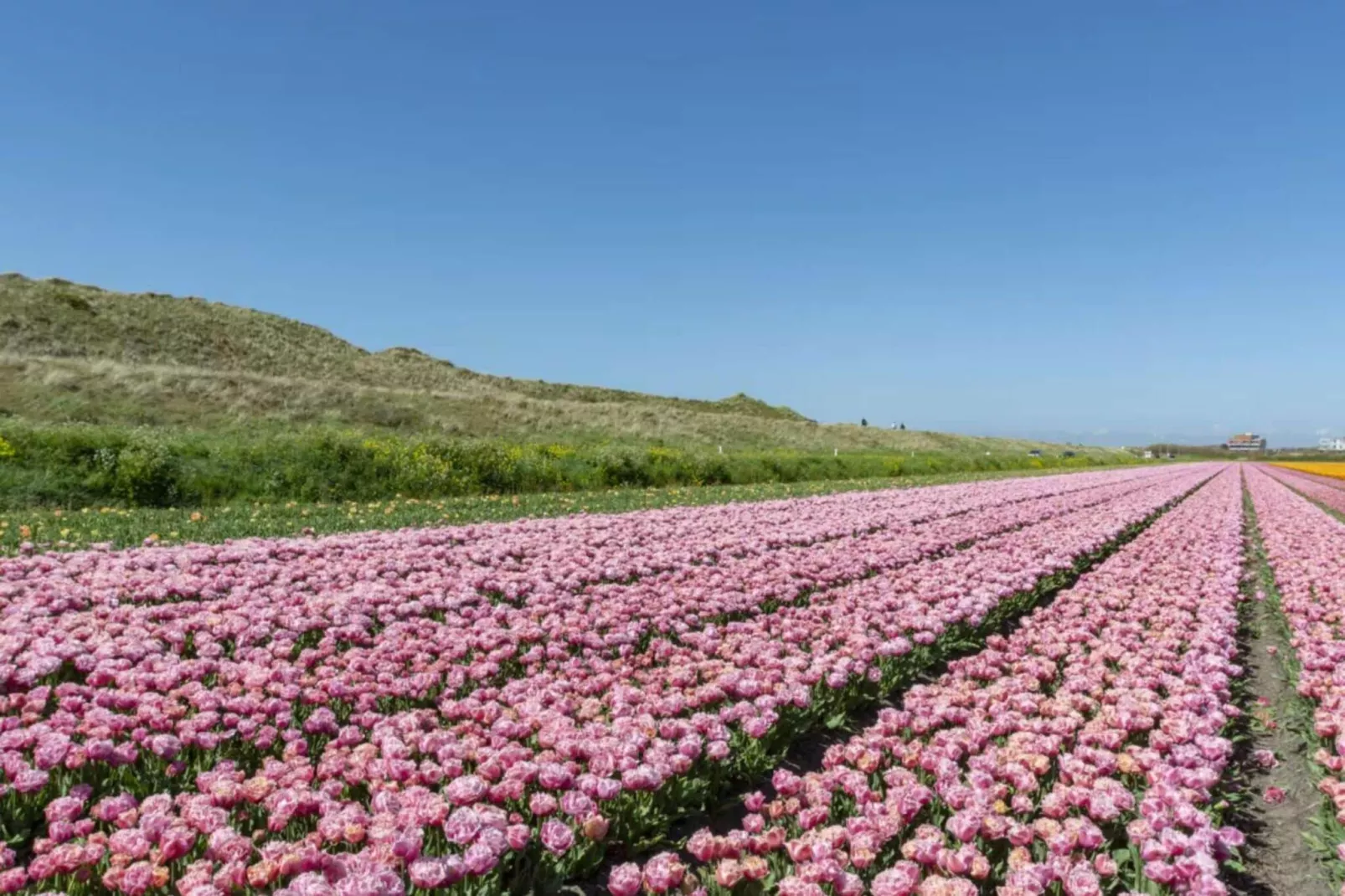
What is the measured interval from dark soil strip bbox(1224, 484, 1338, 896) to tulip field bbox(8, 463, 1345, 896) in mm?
141

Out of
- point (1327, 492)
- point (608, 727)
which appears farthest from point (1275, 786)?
point (1327, 492)

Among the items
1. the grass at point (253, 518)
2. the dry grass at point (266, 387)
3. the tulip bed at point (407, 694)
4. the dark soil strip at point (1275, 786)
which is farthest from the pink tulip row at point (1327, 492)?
the dry grass at point (266, 387)

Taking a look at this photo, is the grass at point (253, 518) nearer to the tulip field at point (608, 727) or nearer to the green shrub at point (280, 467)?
the green shrub at point (280, 467)

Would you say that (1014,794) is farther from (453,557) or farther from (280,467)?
(280,467)

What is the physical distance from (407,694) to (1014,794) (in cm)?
364

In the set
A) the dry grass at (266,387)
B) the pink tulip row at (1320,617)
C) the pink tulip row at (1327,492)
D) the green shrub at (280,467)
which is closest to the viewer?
the pink tulip row at (1320,617)

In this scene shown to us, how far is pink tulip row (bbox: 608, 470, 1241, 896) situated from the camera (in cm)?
311

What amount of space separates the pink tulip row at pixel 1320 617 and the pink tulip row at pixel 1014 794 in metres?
0.55

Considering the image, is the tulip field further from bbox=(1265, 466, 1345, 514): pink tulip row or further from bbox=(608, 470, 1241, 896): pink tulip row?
bbox=(1265, 466, 1345, 514): pink tulip row

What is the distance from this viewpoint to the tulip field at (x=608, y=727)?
3.09 meters

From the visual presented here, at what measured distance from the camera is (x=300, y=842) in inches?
118

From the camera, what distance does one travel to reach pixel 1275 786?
4.71 m

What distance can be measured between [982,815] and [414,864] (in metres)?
2.52

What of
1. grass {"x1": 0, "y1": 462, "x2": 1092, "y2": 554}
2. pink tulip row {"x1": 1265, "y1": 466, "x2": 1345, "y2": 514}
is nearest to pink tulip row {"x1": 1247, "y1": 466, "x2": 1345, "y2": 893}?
pink tulip row {"x1": 1265, "y1": 466, "x2": 1345, "y2": 514}
